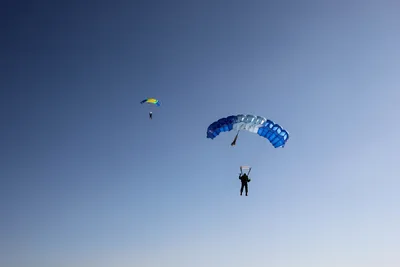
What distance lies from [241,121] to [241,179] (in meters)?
5.89

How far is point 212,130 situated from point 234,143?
2817mm

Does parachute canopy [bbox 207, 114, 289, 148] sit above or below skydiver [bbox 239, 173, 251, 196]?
above

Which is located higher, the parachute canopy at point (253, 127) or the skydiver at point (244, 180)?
the parachute canopy at point (253, 127)

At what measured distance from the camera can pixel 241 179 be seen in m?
36.4

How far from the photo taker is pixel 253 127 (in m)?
34.8

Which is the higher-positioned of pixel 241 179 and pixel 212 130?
pixel 212 130

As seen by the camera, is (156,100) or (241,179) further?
(156,100)

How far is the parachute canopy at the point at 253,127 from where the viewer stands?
34.3 meters

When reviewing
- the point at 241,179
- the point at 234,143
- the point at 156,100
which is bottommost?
the point at 241,179

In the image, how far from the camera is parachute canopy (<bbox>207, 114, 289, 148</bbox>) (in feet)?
113

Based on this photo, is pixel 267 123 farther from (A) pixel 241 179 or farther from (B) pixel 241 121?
(A) pixel 241 179

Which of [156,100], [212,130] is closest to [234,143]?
[212,130]

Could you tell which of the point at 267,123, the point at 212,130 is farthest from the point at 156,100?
the point at 267,123

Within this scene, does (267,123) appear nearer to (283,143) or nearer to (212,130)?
(283,143)
